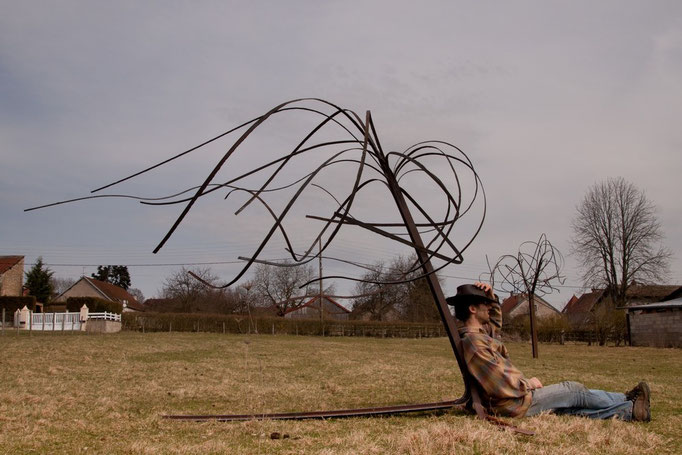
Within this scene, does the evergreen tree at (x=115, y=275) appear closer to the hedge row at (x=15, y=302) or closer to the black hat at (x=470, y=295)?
the hedge row at (x=15, y=302)

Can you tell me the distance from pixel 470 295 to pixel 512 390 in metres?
0.92

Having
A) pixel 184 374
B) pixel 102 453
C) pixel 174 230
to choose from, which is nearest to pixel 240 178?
pixel 174 230

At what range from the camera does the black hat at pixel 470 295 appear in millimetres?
5672

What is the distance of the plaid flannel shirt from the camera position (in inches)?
210

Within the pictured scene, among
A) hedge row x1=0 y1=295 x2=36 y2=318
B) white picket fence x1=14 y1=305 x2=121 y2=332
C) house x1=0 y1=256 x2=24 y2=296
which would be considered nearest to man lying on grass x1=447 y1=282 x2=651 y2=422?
white picket fence x1=14 y1=305 x2=121 y2=332

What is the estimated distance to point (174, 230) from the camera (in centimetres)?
446

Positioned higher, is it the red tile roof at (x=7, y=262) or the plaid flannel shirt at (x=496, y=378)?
the red tile roof at (x=7, y=262)

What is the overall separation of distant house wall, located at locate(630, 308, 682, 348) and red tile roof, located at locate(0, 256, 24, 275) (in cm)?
5441

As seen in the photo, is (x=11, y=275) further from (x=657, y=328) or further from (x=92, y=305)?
(x=657, y=328)

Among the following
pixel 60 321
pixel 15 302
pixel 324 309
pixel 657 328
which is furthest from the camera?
pixel 15 302

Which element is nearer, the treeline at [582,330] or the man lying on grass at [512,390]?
the man lying on grass at [512,390]

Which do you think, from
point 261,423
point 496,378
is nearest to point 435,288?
point 496,378

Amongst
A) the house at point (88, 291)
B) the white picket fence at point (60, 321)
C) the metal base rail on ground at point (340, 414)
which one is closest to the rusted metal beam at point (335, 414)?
the metal base rail on ground at point (340, 414)

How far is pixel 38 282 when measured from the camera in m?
Result: 65.3
